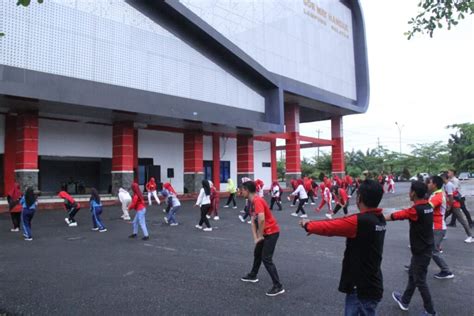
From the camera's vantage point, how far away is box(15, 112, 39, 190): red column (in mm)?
17656

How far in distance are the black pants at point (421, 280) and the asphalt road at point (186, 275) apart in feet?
1.07

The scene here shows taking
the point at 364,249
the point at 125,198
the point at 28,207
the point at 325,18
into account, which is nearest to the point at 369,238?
the point at 364,249

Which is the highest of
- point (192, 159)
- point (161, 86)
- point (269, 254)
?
point (161, 86)

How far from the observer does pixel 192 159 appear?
26.2 meters

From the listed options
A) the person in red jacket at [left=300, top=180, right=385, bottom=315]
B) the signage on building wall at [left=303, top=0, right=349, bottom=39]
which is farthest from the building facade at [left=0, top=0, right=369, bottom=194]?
the person in red jacket at [left=300, top=180, right=385, bottom=315]

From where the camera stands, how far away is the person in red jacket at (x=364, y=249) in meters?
3.33

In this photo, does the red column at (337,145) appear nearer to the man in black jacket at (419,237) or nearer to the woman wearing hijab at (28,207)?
the woman wearing hijab at (28,207)

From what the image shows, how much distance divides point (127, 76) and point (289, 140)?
18.0 metres

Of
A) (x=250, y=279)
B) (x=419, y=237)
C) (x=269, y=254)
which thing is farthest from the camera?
(x=250, y=279)

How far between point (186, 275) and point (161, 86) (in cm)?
1570

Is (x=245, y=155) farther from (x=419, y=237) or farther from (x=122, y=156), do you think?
(x=419, y=237)

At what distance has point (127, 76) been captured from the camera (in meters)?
19.4

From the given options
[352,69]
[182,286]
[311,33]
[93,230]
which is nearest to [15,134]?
[93,230]

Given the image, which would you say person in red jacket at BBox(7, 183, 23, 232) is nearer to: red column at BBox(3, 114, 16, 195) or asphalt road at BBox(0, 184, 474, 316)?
asphalt road at BBox(0, 184, 474, 316)
